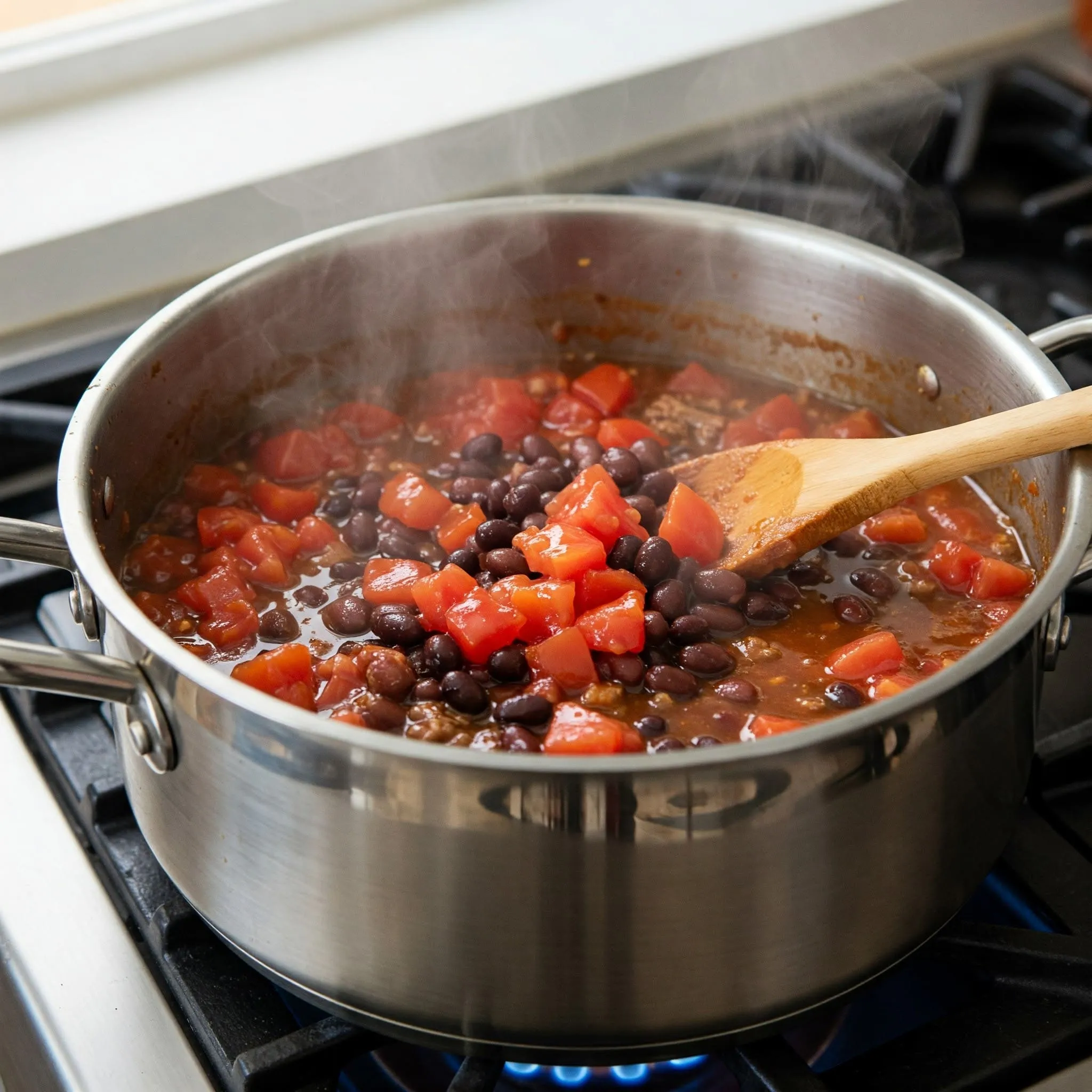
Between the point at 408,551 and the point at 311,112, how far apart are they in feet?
3.98

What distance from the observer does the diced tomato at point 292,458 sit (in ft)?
7.45

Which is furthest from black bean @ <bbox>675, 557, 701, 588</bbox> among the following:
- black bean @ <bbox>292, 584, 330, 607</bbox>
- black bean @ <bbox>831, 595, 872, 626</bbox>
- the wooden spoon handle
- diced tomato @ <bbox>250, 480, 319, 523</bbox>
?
diced tomato @ <bbox>250, 480, 319, 523</bbox>

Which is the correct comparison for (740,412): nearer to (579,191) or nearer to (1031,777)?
(579,191)

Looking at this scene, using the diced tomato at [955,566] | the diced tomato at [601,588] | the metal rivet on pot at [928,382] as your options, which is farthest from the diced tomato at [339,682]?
the metal rivet on pot at [928,382]

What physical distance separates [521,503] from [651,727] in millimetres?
496

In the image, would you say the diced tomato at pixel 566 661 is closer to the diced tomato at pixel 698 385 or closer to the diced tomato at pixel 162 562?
the diced tomato at pixel 162 562

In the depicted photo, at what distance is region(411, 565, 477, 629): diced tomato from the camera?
6.10ft

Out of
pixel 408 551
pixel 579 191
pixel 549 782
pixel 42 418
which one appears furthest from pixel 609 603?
pixel 579 191

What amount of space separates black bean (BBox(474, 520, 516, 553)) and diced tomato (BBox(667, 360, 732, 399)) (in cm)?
61

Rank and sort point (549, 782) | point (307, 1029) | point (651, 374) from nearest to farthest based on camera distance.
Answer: point (549, 782), point (307, 1029), point (651, 374)

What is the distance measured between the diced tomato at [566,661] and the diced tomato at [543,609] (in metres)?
0.03

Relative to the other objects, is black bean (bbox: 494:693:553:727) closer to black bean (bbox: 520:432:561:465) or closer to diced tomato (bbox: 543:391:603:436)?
black bean (bbox: 520:432:561:465)

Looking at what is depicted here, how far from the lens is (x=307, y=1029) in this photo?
58.0 inches

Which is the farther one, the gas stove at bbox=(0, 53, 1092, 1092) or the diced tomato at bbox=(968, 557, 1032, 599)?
the diced tomato at bbox=(968, 557, 1032, 599)
